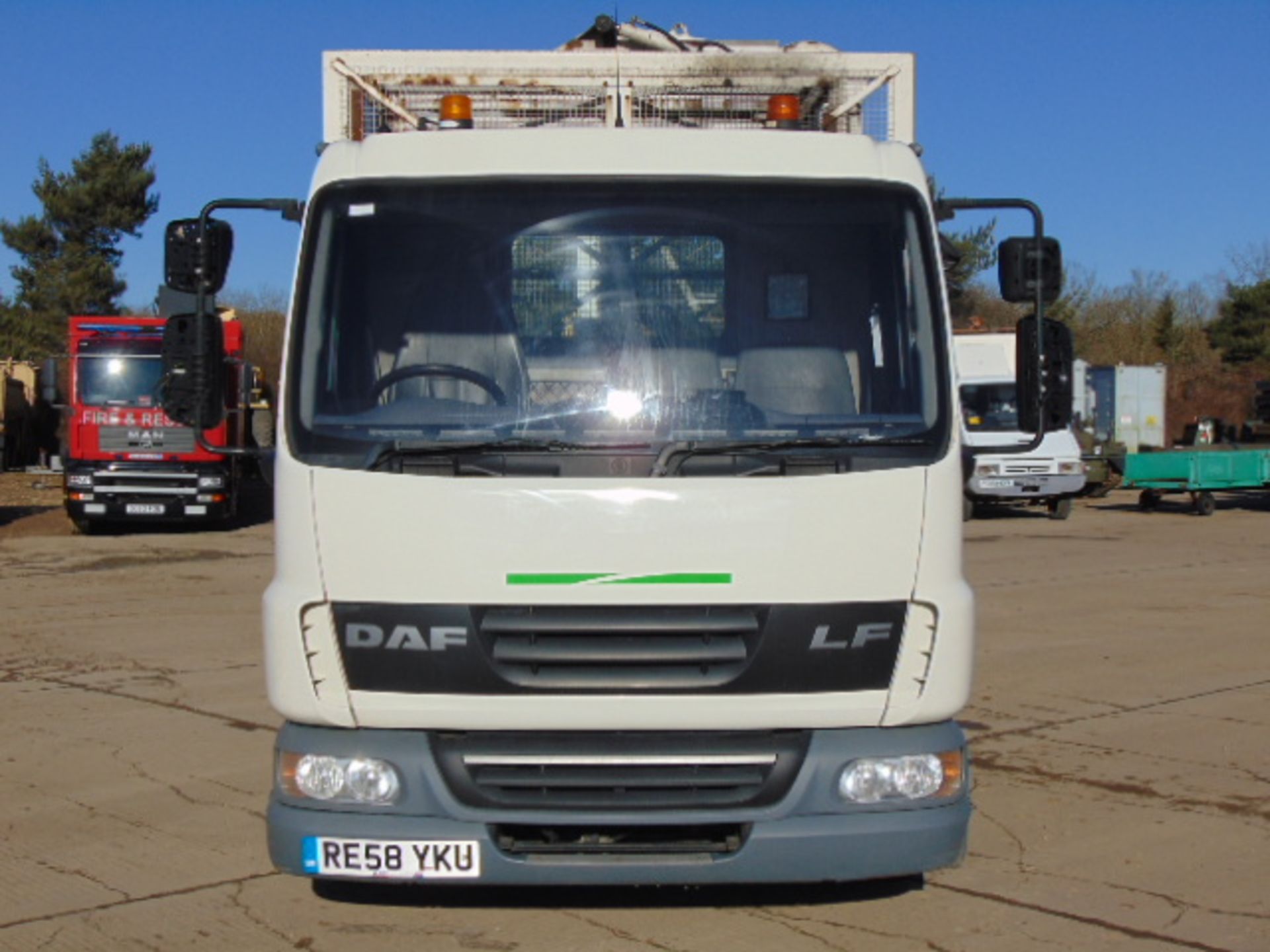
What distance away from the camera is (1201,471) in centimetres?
2933

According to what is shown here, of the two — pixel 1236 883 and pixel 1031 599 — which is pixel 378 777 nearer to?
pixel 1236 883

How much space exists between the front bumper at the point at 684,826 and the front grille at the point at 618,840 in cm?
1

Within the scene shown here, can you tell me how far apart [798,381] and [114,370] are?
20.2 metres

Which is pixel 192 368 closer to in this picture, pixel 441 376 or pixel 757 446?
pixel 441 376

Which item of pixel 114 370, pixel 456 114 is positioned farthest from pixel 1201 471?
pixel 456 114

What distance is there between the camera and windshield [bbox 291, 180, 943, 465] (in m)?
5.40

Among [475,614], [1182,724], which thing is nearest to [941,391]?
[475,614]

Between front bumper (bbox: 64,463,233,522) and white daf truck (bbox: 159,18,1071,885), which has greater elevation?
white daf truck (bbox: 159,18,1071,885)

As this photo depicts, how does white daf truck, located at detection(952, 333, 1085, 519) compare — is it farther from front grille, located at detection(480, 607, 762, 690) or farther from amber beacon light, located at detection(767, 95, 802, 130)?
front grille, located at detection(480, 607, 762, 690)

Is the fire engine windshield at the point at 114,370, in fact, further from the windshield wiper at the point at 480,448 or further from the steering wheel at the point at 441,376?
the windshield wiper at the point at 480,448

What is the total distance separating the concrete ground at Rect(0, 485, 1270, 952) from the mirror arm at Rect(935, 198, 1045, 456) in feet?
5.41

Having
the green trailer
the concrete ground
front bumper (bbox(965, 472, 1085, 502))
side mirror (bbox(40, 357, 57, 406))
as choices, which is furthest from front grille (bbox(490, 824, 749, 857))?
the green trailer

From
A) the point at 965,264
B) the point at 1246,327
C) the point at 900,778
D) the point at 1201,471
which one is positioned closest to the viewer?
the point at 900,778

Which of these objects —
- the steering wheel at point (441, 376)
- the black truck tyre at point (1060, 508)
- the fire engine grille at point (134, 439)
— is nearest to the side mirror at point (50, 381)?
the fire engine grille at point (134, 439)
